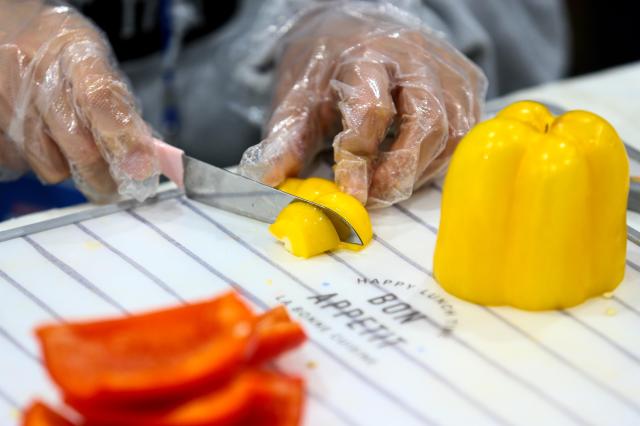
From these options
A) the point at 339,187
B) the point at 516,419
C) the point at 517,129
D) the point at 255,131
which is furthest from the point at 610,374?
the point at 255,131

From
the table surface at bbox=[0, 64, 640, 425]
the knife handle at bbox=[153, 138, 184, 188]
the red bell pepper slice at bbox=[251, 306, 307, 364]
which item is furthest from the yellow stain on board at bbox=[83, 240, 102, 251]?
the red bell pepper slice at bbox=[251, 306, 307, 364]

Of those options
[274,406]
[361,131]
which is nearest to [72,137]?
[361,131]

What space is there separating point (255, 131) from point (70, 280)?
1.87ft

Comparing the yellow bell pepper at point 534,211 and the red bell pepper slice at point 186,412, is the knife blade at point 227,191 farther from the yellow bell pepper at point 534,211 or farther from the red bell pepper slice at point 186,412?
the red bell pepper slice at point 186,412

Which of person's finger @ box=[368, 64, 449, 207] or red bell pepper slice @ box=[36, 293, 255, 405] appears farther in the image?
person's finger @ box=[368, 64, 449, 207]

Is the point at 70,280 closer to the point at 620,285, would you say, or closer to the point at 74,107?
the point at 74,107

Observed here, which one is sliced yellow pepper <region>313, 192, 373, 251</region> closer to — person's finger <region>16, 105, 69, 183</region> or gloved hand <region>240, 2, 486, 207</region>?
gloved hand <region>240, 2, 486, 207</region>

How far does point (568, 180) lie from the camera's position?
71cm

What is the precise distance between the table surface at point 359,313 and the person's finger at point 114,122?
0.15 ft

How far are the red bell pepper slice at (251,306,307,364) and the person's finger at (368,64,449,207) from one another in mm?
247

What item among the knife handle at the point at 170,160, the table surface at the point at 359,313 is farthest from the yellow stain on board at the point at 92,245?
the knife handle at the point at 170,160

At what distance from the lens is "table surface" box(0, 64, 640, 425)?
65 centimetres

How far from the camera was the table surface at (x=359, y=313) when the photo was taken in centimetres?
65

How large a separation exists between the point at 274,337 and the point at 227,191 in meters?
0.27
